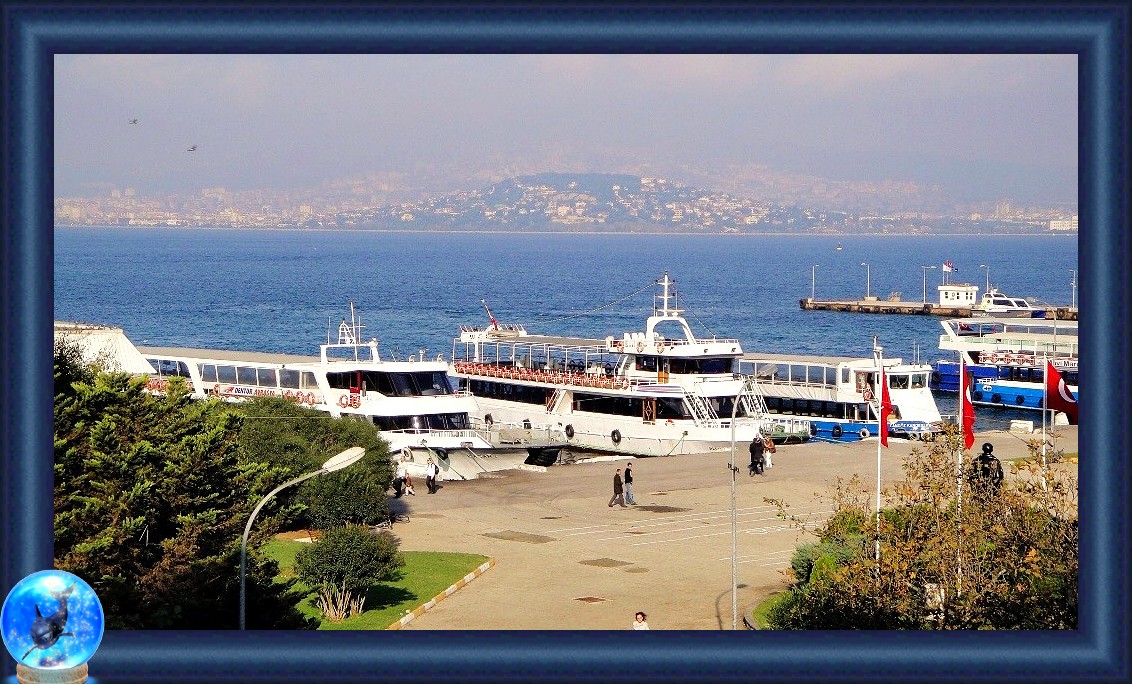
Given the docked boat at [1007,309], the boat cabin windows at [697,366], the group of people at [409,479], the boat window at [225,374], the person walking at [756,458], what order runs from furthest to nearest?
the docked boat at [1007,309] → the boat cabin windows at [697,366] → the boat window at [225,374] → the person walking at [756,458] → the group of people at [409,479]

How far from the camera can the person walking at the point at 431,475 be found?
31641mm

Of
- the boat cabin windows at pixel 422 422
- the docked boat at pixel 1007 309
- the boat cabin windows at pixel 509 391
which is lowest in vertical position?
the boat cabin windows at pixel 422 422

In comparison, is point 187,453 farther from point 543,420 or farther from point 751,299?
point 751,299

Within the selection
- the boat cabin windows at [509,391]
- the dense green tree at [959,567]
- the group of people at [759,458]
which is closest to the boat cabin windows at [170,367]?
the boat cabin windows at [509,391]

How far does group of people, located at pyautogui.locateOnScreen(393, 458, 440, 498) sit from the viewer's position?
30125 mm

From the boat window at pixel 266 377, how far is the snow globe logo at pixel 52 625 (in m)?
36.8

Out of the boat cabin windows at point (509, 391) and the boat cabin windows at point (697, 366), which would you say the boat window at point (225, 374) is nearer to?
the boat cabin windows at point (509, 391)

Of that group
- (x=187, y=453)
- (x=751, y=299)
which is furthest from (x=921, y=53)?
(x=751, y=299)

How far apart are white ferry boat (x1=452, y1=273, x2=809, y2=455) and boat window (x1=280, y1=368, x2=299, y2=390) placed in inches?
305

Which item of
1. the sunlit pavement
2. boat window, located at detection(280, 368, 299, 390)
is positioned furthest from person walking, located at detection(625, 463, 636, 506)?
boat window, located at detection(280, 368, 299, 390)

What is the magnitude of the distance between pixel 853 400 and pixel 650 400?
7952mm

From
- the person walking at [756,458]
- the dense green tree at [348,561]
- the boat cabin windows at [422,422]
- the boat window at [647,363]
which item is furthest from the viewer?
the boat window at [647,363]

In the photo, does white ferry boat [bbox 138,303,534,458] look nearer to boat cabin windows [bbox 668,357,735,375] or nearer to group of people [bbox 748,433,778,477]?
boat cabin windows [bbox 668,357,735,375]

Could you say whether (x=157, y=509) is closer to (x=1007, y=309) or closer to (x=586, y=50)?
(x=586, y=50)
